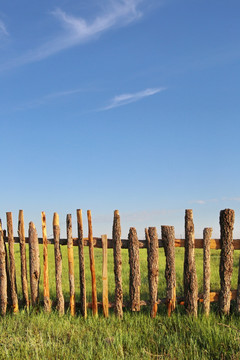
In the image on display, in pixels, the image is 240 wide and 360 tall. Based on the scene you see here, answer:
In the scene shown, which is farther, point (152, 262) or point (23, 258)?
point (23, 258)

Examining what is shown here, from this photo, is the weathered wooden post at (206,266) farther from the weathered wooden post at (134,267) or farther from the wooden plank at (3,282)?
the wooden plank at (3,282)

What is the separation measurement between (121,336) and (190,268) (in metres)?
2.16

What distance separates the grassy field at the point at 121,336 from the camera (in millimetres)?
5590

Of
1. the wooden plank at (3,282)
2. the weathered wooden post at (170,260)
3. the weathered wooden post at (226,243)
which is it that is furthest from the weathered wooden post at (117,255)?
the wooden plank at (3,282)

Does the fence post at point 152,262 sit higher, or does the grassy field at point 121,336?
the fence post at point 152,262

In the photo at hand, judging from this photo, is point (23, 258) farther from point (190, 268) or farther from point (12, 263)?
point (190, 268)

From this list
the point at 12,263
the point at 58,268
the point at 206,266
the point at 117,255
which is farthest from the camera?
the point at 12,263

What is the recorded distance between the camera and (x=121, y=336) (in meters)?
6.14

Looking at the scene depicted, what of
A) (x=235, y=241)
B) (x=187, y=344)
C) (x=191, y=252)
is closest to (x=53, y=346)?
(x=187, y=344)

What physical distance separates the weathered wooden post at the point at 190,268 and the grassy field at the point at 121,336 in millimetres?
243

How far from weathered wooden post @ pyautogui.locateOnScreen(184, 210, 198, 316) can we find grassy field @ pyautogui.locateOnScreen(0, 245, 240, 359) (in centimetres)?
24

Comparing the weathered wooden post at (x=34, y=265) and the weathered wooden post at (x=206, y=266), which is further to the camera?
the weathered wooden post at (x=34, y=265)

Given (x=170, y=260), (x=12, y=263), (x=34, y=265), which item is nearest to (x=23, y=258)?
(x=34, y=265)

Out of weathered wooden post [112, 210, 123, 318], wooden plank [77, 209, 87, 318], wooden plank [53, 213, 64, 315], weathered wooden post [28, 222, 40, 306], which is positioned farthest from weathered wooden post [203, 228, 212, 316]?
weathered wooden post [28, 222, 40, 306]
